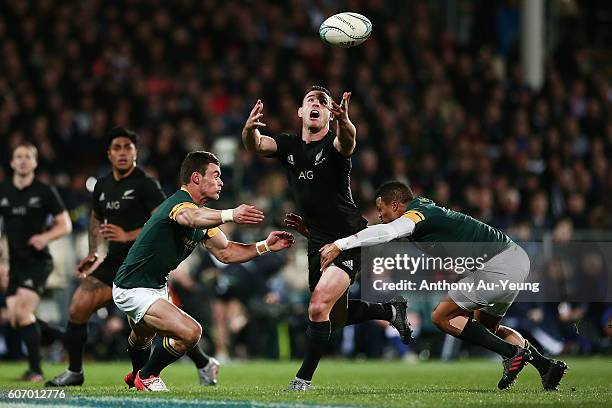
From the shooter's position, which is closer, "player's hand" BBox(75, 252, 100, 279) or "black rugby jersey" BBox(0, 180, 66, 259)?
"player's hand" BBox(75, 252, 100, 279)

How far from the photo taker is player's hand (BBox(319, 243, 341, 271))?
9.11 m

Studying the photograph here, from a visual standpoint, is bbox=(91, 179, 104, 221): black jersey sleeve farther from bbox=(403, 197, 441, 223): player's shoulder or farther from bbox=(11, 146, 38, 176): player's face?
bbox=(403, 197, 441, 223): player's shoulder

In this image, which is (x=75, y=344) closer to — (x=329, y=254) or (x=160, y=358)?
(x=160, y=358)

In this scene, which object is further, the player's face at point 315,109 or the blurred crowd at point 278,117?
the blurred crowd at point 278,117

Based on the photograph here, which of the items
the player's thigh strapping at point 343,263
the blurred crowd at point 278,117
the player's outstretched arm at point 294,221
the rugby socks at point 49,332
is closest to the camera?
the player's thigh strapping at point 343,263

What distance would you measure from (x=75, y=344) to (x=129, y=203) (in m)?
1.39

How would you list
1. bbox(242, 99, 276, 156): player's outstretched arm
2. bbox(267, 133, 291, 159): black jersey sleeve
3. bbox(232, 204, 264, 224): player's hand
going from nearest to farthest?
bbox(232, 204, 264, 224): player's hand, bbox(242, 99, 276, 156): player's outstretched arm, bbox(267, 133, 291, 159): black jersey sleeve

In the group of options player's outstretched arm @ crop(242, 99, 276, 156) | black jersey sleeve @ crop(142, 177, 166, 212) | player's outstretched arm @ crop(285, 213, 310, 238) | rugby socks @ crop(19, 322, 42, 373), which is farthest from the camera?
rugby socks @ crop(19, 322, 42, 373)

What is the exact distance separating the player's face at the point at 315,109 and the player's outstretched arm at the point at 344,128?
204mm

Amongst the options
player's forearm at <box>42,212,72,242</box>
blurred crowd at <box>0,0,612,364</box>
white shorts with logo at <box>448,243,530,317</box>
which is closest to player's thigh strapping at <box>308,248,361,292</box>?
white shorts with logo at <box>448,243,530,317</box>

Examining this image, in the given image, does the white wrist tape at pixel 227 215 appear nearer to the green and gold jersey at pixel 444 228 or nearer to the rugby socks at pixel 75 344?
the green and gold jersey at pixel 444 228

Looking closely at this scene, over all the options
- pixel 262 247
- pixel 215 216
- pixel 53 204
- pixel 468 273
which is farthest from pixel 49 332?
pixel 468 273

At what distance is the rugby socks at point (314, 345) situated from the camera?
30.8ft

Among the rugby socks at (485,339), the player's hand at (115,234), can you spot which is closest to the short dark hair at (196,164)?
the player's hand at (115,234)
